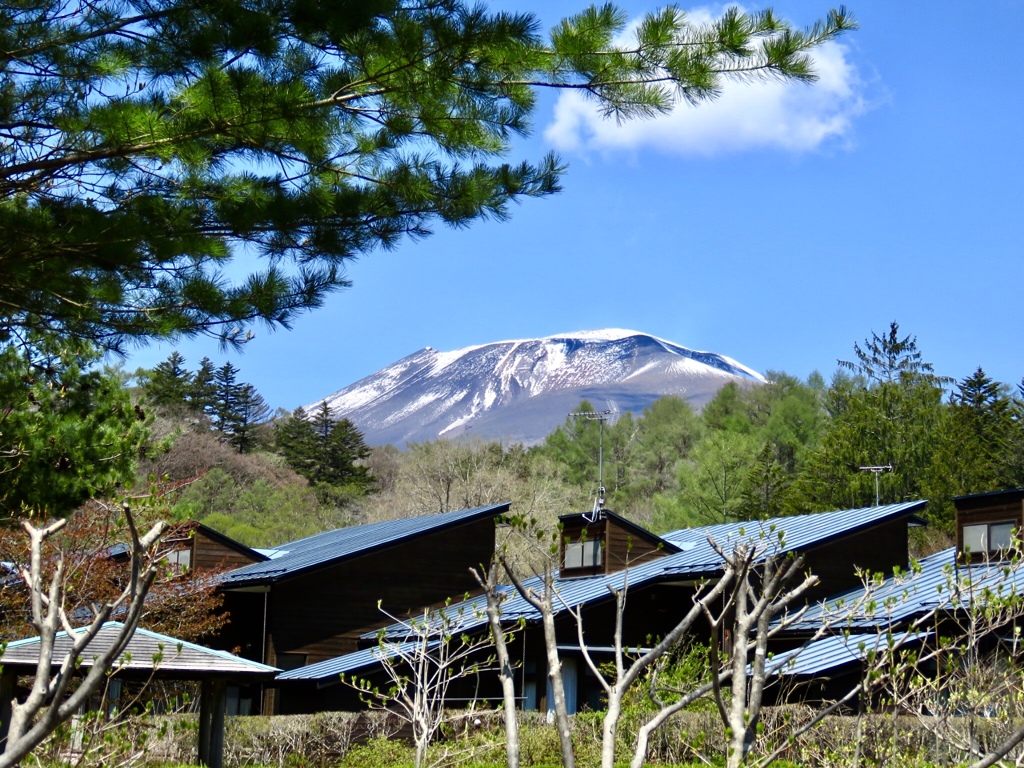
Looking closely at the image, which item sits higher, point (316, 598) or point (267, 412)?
point (267, 412)

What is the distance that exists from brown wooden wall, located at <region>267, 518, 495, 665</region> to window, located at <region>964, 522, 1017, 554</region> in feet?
30.2

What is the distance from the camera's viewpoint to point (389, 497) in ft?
160

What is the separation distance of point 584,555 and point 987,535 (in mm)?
9144

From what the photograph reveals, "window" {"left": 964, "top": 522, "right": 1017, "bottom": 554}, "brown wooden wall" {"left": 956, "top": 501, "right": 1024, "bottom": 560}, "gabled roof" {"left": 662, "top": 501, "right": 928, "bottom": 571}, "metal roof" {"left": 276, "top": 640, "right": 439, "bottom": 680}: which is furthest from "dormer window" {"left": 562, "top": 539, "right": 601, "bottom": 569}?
"window" {"left": 964, "top": 522, "right": 1017, "bottom": 554}

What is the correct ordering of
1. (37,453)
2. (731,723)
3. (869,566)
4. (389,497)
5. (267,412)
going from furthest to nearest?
(267,412) < (389,497) < (869,566) < (37,453) < (731,723)

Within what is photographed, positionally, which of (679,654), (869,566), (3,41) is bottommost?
(679,654)

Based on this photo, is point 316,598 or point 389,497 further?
point 389,497

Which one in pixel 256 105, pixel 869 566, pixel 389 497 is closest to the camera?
pixel 256 105

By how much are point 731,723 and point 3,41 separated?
601 centimetres

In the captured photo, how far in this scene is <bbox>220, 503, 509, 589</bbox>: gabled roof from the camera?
24.4 metres

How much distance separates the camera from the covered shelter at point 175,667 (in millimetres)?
12992

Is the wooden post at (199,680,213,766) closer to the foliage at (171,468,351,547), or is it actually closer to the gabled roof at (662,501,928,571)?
the gabled roof at (662,501,928,571)

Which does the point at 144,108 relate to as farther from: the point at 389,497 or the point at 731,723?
the point at 389,497

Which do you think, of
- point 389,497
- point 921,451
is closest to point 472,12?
point 921,451
